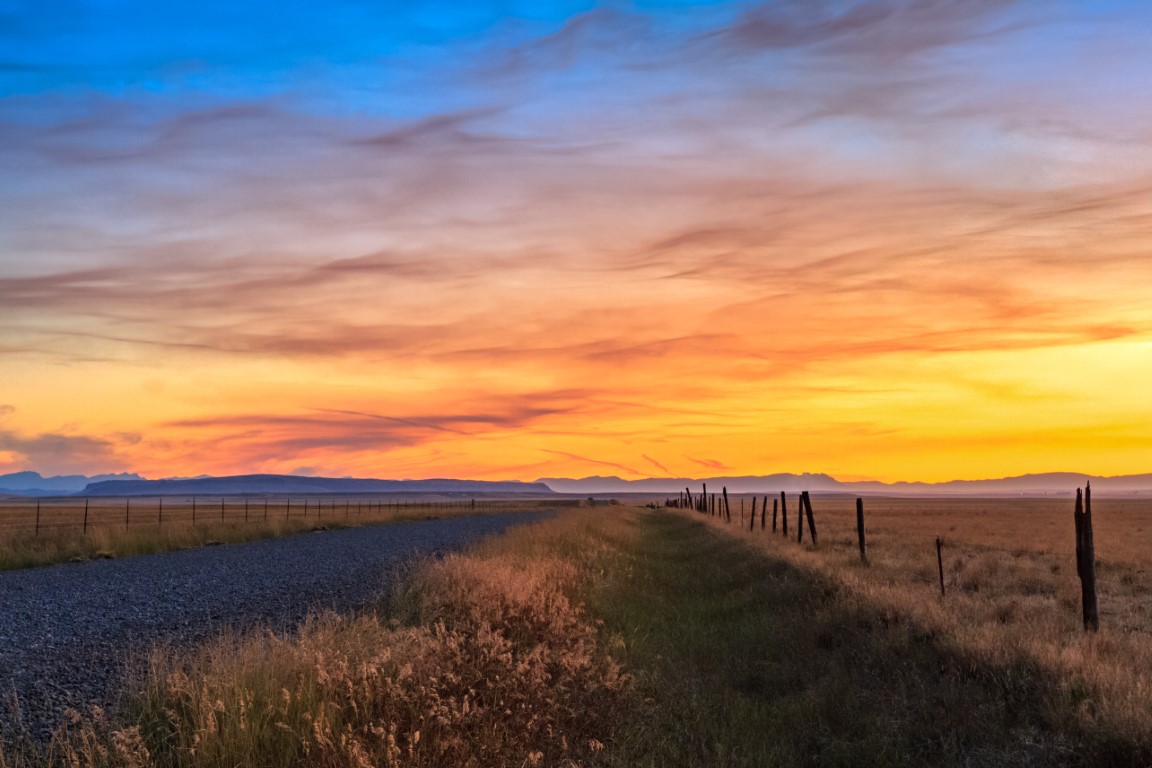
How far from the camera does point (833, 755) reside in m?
8.16

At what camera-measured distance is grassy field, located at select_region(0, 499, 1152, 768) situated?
6.49 metres

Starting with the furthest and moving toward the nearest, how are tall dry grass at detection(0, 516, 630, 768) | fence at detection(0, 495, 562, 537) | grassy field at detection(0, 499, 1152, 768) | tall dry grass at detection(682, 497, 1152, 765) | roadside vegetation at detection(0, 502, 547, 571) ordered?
fence at detection(0, 495, 562, 537) → roadside vegetation at detection(0, 502, 547, 571) → tall dry grass at detection(682, 497, 1152, 765) → grassy field at detection(0, 499, 1152, 768) → tall dry grass at detection(0, 516, 630, 768)

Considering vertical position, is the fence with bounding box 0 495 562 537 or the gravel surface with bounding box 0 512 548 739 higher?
the gravel surface with bounding box 0 512 548 739

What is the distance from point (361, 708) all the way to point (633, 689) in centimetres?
366

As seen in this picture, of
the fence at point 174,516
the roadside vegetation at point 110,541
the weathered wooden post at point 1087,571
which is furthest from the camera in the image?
the fence at point 174,516

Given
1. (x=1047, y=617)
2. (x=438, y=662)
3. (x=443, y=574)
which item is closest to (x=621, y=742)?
(x=438, y=662)

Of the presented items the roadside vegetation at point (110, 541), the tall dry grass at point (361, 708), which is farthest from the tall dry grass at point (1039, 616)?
the roadside vegetation at point (110, 541)

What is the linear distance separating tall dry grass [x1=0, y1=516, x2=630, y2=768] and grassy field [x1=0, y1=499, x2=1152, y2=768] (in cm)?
3

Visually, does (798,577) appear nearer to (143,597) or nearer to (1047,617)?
(1047,617)

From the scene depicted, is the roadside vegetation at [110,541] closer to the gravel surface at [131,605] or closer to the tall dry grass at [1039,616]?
the gravel surface at [131,605]

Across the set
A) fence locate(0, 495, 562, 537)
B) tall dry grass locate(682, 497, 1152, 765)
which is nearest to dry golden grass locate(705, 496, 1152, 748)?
tall dry grass locate(682, 497, 1152, 765)

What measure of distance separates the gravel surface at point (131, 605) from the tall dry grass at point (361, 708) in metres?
1.74

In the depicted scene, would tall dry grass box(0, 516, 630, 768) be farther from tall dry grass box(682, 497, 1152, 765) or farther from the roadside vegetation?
the roadside vegetation

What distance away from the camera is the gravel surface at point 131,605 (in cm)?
965
